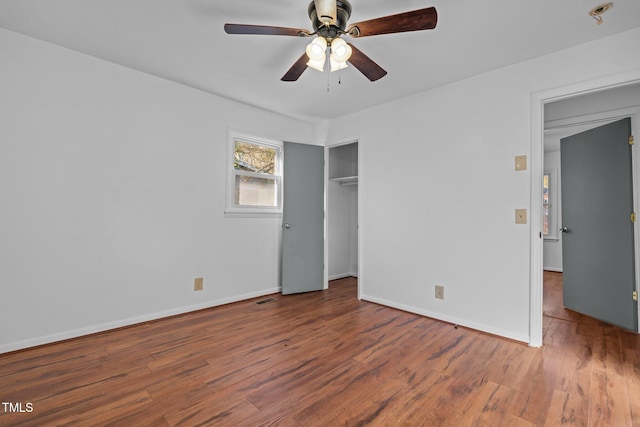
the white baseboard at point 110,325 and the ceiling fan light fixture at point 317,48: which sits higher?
the ceiling fan light fixture at point 317,48

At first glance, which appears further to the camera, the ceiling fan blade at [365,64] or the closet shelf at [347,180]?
the closet shelf at [347,180]

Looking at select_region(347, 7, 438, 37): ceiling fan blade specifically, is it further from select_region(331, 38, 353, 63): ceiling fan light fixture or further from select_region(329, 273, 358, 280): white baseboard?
select_region(329, 273, 358, 280): white baseboard

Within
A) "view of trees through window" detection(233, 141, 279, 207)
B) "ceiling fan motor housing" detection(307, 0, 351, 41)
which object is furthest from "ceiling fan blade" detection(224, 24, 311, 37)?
"view of trees through window" detection(233, 141, 279, 207)

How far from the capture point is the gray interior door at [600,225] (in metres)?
2.87

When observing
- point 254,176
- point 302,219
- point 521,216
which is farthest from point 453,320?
point 254,176

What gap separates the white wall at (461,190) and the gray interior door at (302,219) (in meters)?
0.75

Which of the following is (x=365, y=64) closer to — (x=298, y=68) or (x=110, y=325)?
(x=298, y=68)

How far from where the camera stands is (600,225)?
10.2 feet

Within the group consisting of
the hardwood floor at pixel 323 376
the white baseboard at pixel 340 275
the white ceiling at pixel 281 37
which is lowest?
the hardwood floor at pixel 323 376

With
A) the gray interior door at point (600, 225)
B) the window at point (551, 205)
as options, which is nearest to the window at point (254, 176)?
the gray interior door at point (600, 225)

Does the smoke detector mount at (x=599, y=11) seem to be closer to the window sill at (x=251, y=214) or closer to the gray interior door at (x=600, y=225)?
the gray interior door at (x=600, y=225)

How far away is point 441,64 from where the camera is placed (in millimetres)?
2615

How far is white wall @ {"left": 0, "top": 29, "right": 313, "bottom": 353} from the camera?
229 cm

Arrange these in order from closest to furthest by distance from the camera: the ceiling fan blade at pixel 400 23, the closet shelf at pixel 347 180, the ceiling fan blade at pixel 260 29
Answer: the ceiling fan blade at pixel 400 23 → the ceiling fan blade at pixel 260 29 → the closet shelf at pixel 347 180
